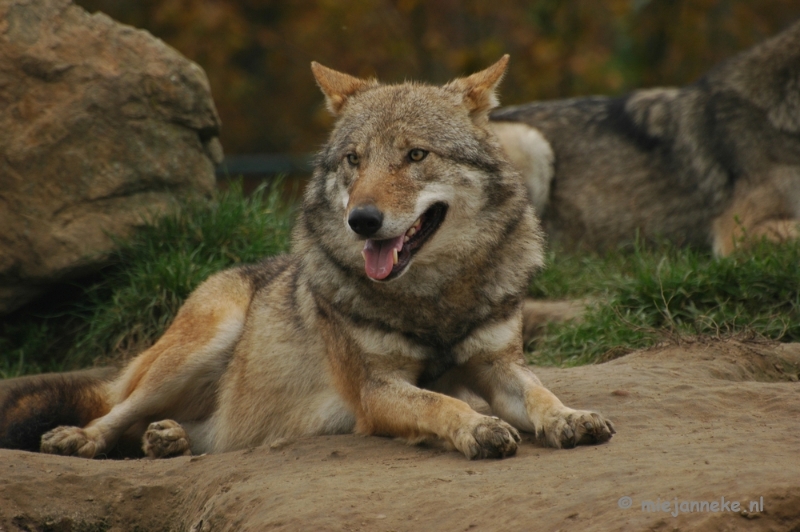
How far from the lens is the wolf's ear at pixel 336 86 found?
14.9 ft

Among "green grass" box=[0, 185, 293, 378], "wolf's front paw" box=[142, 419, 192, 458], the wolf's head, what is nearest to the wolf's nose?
the wolf's head

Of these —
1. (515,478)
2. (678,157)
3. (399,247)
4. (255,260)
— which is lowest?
(255,260)

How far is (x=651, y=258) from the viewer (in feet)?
21.5

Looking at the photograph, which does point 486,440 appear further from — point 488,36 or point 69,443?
point 488,36

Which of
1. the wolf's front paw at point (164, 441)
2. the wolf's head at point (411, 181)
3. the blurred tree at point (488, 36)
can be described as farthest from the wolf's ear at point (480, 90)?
the blurred tree at point (488, 36)

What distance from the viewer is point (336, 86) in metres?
4.59

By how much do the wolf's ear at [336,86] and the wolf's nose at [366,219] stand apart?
Answer: 0.98 meters

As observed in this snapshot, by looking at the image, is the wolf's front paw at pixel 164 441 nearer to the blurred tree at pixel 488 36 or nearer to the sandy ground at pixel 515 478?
the sandy ground at pixel 515 478

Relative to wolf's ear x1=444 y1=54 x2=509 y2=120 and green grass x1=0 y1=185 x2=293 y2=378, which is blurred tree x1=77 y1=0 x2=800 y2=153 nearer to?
green grass x1=0 y1=185 x2=293 y2=378

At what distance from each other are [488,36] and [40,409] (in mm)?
10760

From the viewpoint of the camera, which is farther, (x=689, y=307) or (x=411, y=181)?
(x=689, y=307)

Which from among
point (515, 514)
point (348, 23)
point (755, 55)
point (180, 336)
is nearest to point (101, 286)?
point (180, 336)

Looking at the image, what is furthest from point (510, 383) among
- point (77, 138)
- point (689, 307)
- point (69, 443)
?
point (77, 138)

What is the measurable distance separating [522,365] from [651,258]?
2767 mm
